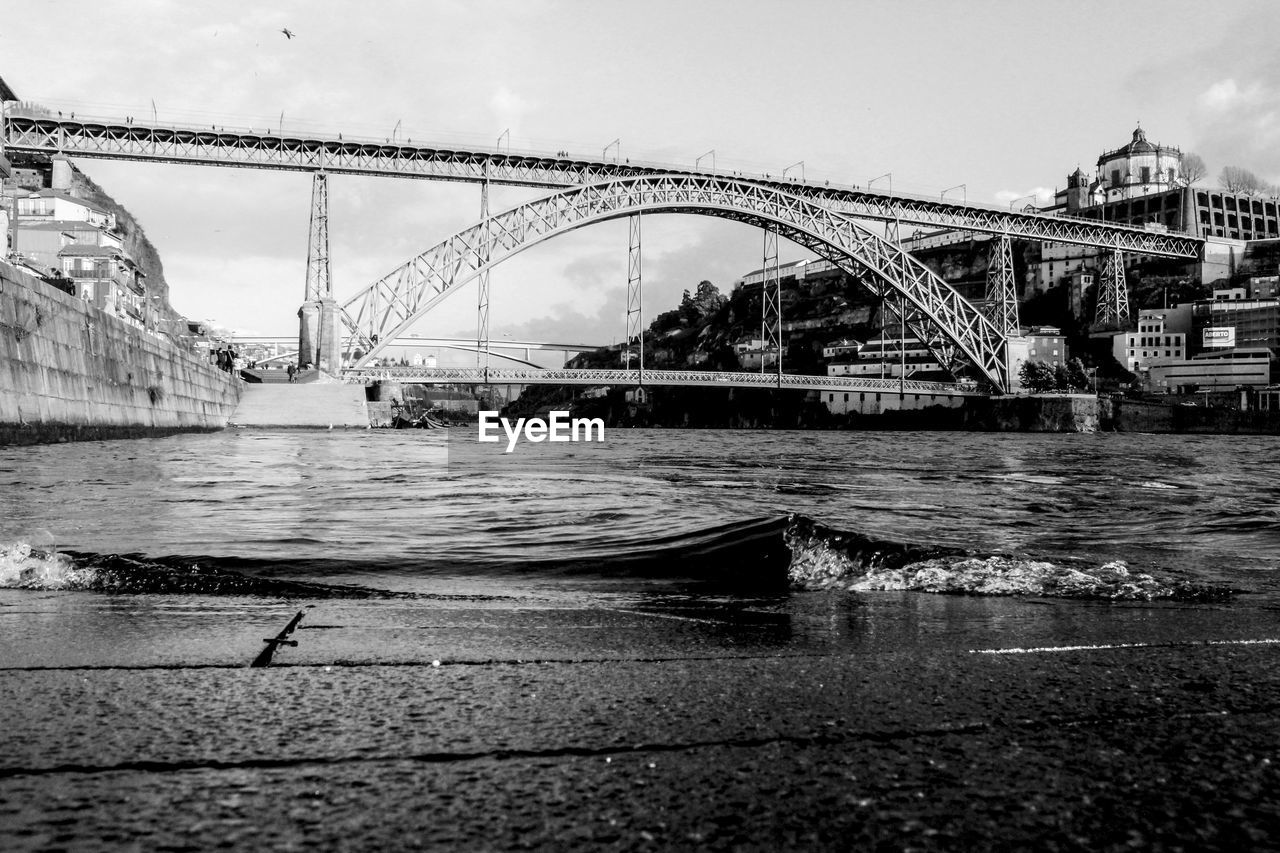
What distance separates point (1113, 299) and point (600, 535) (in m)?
57.9

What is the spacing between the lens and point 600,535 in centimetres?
348

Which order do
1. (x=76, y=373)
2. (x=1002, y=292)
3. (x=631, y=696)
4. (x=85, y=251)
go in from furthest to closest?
(x=1002, y=292) → (x=85, y=251) → (x=76, y=373) → (x=631, y=696)

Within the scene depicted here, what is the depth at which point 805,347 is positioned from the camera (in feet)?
224

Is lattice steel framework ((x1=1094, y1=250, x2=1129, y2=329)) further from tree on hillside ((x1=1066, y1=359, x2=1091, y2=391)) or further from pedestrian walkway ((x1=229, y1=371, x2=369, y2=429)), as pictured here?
pedestrian walkway ((x1=229, y1=371, x2=369, y2=429))

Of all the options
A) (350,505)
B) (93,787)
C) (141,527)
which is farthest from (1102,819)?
(350,505)

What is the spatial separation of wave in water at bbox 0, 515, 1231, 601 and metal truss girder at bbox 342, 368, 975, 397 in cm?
2958

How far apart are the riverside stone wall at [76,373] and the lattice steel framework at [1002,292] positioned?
126 feet

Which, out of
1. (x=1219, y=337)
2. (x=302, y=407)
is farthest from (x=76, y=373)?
(x=1219, y=337)

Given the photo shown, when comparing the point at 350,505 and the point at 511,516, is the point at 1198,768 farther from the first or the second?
the point at 350,505

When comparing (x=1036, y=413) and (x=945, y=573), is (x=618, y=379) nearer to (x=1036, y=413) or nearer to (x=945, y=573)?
(x=1036, y=413)

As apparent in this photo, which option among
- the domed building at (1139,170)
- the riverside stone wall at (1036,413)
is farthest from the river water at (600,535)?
the domed building at (1139,170)

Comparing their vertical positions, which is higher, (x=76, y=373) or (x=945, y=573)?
(x=76, y=373)

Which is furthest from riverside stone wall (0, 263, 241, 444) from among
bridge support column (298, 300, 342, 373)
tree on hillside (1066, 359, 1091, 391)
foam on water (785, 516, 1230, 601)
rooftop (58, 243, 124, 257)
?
tree on hillside (1066, 359, 1091, 391)

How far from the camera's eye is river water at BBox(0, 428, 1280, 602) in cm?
232
